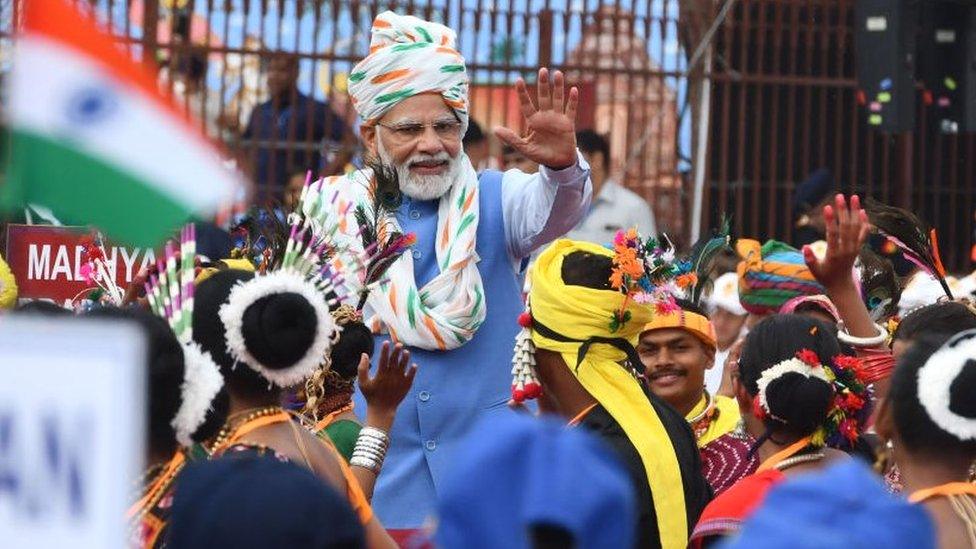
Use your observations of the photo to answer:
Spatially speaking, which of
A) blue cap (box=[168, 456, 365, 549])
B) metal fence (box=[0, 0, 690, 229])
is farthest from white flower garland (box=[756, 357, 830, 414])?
metal fence (box=[0, 0, 690, 229])

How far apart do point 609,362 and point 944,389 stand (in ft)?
4.09

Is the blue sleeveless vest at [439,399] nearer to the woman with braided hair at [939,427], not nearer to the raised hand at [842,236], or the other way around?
the raised hand at [842,236]

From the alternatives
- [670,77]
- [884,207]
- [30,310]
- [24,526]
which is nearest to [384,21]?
[884,207]

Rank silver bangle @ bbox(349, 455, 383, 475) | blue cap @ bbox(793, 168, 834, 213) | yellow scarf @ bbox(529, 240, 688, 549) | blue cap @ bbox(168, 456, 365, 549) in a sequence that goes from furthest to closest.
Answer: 1. blue cap @ bbox(793, 168, 834, 213)
2. yellow scarf @ bbox(529, 240, 688, 549)
3. silver bangle @ bbox(349, 455, 383, 475)
4. blue cap @ bbox(168, 456, 365, 549)

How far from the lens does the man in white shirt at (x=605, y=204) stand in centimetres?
1054

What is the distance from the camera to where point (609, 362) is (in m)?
5.25

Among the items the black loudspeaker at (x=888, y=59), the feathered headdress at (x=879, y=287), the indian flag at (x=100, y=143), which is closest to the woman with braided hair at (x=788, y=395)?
Result: the feathered headdress at (x=879, y=287)

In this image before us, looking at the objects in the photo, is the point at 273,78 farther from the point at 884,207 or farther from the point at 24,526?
the point at 24,526

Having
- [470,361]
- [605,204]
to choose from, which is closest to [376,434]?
[470,361]

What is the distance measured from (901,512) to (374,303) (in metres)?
3.44

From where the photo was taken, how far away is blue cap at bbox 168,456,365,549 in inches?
106

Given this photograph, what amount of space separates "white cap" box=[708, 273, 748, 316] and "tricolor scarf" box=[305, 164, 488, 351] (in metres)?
2.97

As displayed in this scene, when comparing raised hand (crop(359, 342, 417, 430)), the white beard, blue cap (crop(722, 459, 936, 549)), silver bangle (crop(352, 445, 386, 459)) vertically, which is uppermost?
the white beard

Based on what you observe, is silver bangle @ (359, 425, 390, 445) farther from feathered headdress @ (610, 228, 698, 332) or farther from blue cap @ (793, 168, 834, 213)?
blue cap @ (793, 168, 834, 213)
